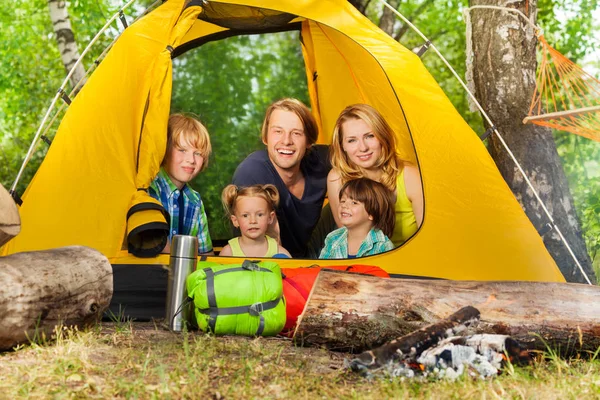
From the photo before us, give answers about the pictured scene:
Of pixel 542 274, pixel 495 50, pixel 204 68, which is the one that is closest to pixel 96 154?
pixel 542 274

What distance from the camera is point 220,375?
2.48 meters

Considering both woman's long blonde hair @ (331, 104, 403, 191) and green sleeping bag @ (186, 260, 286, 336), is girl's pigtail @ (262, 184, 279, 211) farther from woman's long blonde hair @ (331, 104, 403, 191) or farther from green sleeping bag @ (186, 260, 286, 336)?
green sleeping bag @ (186, 260, 286, 336)

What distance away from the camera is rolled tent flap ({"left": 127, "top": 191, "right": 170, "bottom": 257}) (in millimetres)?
3641

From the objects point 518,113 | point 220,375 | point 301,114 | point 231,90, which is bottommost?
point 220,375

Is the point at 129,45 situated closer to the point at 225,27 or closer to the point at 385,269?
the point at 225,27

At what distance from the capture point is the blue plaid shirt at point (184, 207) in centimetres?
419

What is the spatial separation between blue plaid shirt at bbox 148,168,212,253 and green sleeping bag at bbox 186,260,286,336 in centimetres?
108

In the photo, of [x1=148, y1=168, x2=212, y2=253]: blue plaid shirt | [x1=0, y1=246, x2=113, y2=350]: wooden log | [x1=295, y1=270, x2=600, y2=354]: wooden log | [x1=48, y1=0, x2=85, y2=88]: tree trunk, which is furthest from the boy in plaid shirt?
[x1=48, y1=0, x2=85, y2=88]: tree trunk

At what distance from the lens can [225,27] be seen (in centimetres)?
493

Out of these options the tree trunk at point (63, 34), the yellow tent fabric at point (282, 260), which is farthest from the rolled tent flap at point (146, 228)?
the tree trunk at point (63, 34)

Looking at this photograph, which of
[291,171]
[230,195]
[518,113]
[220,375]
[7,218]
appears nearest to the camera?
[220,375]

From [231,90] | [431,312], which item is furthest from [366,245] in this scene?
[231,90]

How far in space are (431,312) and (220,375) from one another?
2.85 ft

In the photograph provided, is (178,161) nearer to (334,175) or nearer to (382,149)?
(334,175)
